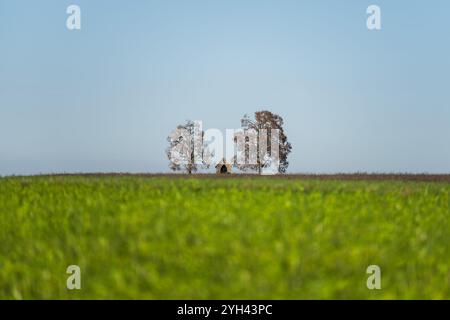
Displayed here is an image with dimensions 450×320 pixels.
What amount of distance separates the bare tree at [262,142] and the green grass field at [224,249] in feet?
108

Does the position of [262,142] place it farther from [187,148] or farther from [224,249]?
[224,249]

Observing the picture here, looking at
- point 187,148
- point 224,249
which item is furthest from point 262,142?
point 224,249

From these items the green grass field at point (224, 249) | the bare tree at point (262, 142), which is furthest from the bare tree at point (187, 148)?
the green grass field at point (224, 249)

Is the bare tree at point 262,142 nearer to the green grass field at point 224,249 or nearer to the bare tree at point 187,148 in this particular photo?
the bare tree at point 187,148

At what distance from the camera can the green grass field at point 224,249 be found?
21.9 ft

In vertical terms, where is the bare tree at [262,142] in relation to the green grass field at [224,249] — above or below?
above

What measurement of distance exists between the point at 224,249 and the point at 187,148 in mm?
43451

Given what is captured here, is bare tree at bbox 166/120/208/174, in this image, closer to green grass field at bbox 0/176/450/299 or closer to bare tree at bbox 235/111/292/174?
bare tree at bbox 235/111/292/174

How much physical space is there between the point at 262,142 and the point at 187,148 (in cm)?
902

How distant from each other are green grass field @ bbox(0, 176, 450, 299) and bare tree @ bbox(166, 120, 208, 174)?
3773 cm

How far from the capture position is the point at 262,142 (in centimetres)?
4581

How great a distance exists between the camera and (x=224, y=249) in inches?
298

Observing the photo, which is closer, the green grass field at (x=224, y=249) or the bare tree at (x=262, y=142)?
the green grass field at (x=224, y=249)

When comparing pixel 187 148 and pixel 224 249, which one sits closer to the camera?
pixel 224 249
